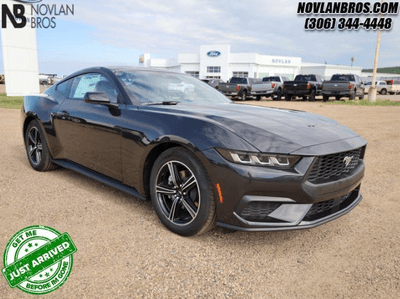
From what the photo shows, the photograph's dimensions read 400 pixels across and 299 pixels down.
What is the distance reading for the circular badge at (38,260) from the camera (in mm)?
2211

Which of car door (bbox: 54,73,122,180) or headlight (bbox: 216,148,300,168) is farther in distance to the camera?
car door (bbox: 54,73,122,180)

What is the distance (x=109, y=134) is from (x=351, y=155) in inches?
91.0

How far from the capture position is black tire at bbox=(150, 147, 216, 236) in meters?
2.61

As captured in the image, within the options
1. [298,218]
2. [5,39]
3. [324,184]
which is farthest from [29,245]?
[5,39]

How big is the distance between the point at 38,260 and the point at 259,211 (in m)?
1.65

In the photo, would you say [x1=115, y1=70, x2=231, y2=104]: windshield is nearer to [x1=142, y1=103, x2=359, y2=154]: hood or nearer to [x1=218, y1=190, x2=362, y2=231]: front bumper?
[x1=142, y1=103, x2=359, y2=154]: hood

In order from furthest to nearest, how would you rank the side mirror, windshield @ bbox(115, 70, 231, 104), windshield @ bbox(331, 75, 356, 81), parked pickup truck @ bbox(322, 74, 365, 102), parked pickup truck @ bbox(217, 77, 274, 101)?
parked pickup truck @ bbox(217, 77, 274, 101) < windshield @ bbox(331, 75, 356, 81) < parked pickup truck @ bbox(322, 74, 365, 102) < windshield @ bbox(115, 70, 231, 104) < the side mirror

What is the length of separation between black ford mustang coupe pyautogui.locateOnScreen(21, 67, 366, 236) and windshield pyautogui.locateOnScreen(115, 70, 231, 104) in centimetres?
1

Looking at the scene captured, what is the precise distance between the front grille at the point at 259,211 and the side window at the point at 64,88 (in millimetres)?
2975

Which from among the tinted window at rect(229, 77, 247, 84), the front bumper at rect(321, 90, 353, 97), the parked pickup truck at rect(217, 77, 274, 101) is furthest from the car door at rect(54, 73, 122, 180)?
the tinted window at rect(229, 77, 247, 84)

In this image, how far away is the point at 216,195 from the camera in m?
2.54

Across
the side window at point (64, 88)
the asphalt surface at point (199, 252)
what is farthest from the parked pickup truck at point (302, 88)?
the side window at point (64, 88)

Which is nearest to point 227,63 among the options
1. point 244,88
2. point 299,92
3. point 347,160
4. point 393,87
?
point 393,87

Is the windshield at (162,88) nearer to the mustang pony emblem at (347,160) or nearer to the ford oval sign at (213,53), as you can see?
the mustang pony emblem at (347,160)
